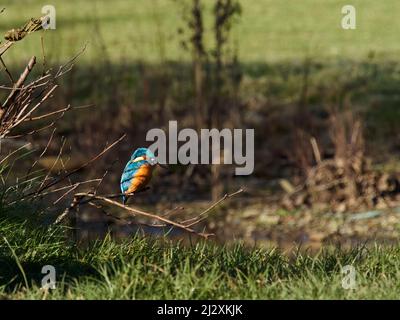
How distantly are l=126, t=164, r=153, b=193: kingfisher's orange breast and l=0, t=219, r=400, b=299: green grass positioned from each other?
1.04 feet

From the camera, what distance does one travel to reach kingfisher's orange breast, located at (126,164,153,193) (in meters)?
6.48

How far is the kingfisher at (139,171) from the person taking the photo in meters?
6.48

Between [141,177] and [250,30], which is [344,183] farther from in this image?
[250,30]

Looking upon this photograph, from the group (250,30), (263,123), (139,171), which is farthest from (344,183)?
(250,30)

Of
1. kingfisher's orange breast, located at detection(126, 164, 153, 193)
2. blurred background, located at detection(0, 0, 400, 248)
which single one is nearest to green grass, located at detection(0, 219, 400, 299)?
kingfisher's orange breast, located at detection(126, 164, 153, 193)

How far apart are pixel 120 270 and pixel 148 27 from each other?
16381mm

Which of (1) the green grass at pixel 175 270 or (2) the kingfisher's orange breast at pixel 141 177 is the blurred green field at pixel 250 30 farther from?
(1) the green grass at pixel 175 270

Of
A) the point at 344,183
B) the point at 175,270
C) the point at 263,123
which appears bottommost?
the point at 344,183

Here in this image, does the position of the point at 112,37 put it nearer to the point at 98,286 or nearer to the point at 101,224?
the point at 101,224

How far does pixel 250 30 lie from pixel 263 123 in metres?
7.02

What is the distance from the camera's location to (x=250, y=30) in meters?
20.7

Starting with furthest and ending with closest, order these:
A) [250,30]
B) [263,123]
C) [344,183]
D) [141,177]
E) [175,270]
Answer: [250,30], [263,123], [344,183], [141,177], [175,270]

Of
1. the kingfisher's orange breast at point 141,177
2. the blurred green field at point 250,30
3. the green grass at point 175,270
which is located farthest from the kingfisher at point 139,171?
the blurred green field at point 250,30

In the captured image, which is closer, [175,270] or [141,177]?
[175,270]
